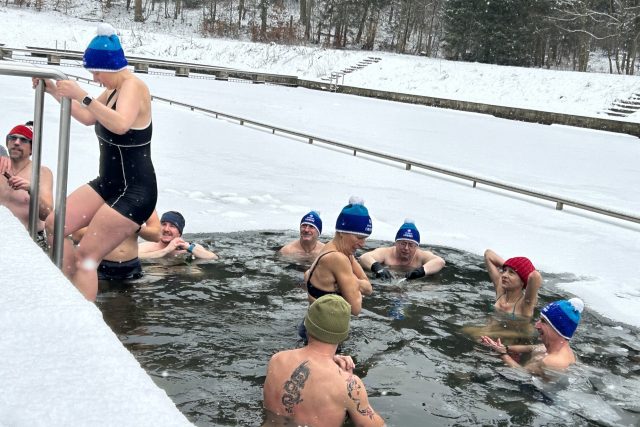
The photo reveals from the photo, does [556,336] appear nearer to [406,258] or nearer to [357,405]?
[357,405]

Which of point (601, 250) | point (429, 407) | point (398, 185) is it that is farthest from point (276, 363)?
point (398, 185)

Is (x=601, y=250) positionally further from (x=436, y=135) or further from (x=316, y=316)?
(x=436, y=135)

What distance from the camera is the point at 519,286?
6.15 metres

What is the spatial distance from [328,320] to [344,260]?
1306 millimetres

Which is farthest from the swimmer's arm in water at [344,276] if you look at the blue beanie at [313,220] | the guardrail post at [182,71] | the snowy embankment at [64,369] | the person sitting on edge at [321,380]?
the guardrail post at [182,71]

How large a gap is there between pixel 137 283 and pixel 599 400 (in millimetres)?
3723

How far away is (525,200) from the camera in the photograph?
11.3 metres

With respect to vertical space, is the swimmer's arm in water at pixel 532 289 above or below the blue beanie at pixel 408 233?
below

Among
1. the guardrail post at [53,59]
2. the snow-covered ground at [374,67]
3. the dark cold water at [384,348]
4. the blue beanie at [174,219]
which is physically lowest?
the dark cold water at [384,348]

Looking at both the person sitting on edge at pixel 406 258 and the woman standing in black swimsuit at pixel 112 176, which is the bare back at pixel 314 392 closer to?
the woman standing in black swimsuit at pixel 112 176

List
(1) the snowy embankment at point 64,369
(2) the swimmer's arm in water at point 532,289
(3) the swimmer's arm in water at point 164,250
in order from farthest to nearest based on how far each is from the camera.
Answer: (3) the swimmer's arm in water at point 164,250 < (2) the swimmer's arm in water at point 532,289 < (1) the snowy embankment at point 64,369

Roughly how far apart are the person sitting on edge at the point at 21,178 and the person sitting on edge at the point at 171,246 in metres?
1.04

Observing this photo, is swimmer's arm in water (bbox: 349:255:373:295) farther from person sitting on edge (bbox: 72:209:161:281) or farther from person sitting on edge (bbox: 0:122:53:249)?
person sitting on edge (bbox: 0:122:53:249)

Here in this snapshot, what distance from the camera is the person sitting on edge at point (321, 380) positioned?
3.49 metres
